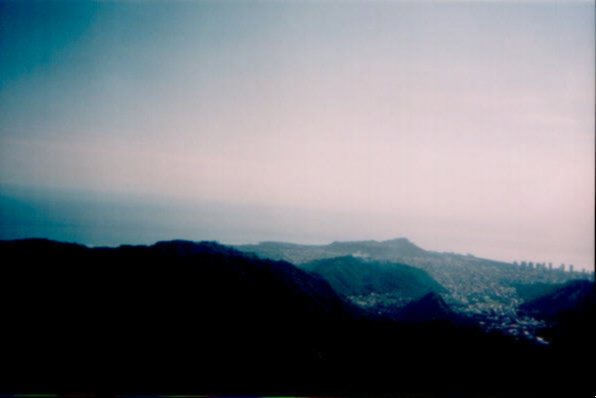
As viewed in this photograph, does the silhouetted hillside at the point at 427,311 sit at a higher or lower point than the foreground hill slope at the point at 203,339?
lower

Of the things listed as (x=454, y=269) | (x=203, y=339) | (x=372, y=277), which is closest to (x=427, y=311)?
(x=372, y=277)

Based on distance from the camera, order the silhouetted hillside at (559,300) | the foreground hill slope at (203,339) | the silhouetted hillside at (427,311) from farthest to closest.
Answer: the silhouetted hillside at (559,300)
the silhouetted hillside at (427,311)
the foreground hill slope at (203,339)

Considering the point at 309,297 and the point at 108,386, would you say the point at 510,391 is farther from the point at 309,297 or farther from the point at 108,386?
the point at 108,386

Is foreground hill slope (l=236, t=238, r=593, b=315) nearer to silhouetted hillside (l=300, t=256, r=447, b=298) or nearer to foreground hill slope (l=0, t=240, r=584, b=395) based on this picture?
silhouetted hillside (l=300, t=256, r=447, b=298)

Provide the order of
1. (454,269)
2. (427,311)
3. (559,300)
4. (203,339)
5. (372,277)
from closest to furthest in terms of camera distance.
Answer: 1. (203,339)
2. (427,311)
3. (559,300)
4. (372,277)
5. (454,269)

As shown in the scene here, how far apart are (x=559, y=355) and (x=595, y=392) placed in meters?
2.94

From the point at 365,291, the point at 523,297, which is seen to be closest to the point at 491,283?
the point at 523,297

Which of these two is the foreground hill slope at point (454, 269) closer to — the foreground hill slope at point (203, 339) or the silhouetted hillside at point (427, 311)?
the silhouetted hillside at point (427, 311)

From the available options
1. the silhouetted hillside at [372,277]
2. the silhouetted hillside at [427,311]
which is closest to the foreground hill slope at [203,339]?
the silhouetted hillside at [427,311]

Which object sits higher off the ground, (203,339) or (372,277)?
(203,339)

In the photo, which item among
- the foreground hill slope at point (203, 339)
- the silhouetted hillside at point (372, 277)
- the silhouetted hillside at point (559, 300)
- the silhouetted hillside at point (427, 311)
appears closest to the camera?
the foreground hill slope at point (203, 339)

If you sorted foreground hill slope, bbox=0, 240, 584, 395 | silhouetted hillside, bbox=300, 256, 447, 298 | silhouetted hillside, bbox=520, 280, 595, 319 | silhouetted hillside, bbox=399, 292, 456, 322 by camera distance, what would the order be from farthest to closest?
silhouetted hillside, bbox=300, 256, 447, 298, silhouetted hillside, bbox=520, 280, 595, 319, silhouetted hillside, bbox=399, 292, 456, 322, foreground hill slope, bbox=0, 240, 584, 395

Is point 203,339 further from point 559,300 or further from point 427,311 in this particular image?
point 559,300

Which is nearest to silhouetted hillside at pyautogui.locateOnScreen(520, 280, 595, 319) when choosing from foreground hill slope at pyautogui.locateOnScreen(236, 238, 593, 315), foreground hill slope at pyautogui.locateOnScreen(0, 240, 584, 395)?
foreground hill slope at pyautogui.locateOnScreen(236, 238, 593, 315)
